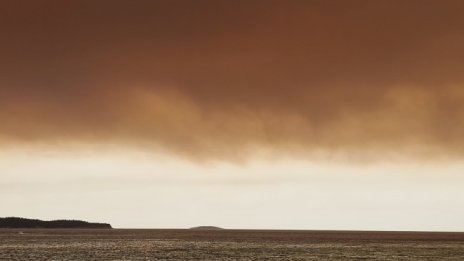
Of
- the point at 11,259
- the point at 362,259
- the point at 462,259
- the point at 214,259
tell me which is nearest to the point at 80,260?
the point at 11,259

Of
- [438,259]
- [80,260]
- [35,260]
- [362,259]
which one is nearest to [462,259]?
[438,259]

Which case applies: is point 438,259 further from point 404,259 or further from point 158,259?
point 158,259

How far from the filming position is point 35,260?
10988cm

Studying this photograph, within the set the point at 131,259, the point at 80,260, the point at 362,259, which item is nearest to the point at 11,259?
the point at 80,260

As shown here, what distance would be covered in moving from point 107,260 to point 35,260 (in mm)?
13476

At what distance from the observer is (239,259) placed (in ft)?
376

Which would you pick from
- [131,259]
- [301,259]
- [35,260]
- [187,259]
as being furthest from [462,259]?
[35,260]

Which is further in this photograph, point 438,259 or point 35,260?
point 438,259

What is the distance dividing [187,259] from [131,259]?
11.0 meters

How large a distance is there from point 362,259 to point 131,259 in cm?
4578

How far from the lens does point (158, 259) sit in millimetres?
113688

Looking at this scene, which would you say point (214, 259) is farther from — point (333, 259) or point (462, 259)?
point (462, 259)

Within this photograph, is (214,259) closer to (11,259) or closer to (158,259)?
(158,259)

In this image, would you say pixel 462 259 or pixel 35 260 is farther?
pixel 462 259
